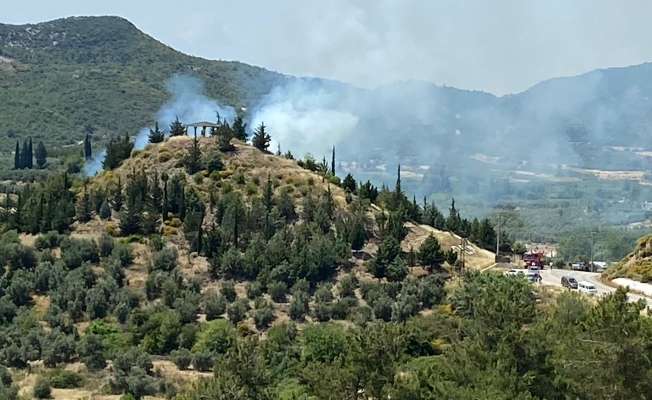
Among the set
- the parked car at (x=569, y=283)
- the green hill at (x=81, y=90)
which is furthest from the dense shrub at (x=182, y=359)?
the green hill at (x=81, y=90)

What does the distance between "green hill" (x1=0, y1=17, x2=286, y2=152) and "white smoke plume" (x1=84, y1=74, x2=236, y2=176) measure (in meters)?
2.49

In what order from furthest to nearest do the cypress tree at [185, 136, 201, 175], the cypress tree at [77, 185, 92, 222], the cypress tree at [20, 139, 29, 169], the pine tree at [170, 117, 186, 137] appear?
the cypress tree at [20, 139, 29, 169]
the pine tree at [170, 117, 186, 137]
the cypress tree at [185, 136, 201, 175]
the cypress tree at [77, 185, 92, 222]

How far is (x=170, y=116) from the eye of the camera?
142 m

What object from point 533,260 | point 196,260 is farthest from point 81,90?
point 533,260

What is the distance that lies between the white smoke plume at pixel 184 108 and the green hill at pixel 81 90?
8.17 feet

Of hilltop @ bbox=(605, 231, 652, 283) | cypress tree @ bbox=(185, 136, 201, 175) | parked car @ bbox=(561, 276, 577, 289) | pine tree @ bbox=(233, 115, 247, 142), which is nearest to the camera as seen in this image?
parked car @ bbox=(561, 276, 577, 289)

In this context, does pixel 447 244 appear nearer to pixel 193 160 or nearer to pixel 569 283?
pixel 569 283

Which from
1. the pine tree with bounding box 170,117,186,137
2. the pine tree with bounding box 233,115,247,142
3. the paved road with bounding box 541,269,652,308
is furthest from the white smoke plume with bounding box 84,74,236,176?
the paved road with bounding box 541,269,652,308

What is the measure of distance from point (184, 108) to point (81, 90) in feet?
125

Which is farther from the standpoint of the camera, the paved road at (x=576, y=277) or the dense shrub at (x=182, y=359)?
the paved road at (x=576, y=277)

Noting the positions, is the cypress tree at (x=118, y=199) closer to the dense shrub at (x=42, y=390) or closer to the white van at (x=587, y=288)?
the dense shrub at (x=42, y=390)

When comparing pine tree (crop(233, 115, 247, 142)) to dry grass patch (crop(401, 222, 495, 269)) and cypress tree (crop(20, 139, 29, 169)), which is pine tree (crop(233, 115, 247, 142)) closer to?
dry grass patch (crop(401, 222, 495, 269))

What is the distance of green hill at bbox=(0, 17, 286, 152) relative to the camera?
148875 mm

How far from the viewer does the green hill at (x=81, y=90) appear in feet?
488
